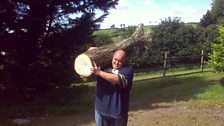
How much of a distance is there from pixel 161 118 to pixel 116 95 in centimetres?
525

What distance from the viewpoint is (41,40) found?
13.1 metres

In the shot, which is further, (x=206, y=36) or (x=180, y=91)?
(x=206, y=36)

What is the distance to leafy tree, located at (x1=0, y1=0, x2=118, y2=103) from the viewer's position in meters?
12.2

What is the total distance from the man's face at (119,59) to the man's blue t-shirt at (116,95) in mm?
58

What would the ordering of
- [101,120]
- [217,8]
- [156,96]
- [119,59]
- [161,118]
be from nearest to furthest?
1. [119,59]
2. [101,120]
3. [161,118]
4. [156,96]
5. [217,8]

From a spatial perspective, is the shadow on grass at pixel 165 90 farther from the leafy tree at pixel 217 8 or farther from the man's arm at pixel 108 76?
the leafy tree at pixel 217 8

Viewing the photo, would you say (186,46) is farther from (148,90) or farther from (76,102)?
(76,102)

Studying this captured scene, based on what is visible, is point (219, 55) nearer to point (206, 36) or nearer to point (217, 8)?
point (206, 36)

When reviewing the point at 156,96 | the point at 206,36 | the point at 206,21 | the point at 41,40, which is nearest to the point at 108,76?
the point at 41,40

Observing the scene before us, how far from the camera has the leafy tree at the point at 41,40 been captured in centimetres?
1225

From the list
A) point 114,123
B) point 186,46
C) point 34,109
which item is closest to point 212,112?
point 34,109

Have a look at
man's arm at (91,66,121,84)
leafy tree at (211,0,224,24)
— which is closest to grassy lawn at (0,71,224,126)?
man's arm at (91,66,121,84)

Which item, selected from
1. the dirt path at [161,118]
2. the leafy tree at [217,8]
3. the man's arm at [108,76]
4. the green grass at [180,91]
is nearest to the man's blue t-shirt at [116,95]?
the man's arm at [108,76]

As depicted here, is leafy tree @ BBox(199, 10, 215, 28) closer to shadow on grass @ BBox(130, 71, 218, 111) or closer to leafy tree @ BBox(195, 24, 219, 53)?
leafy tree @ BBox(195, 24, 219, 53)
